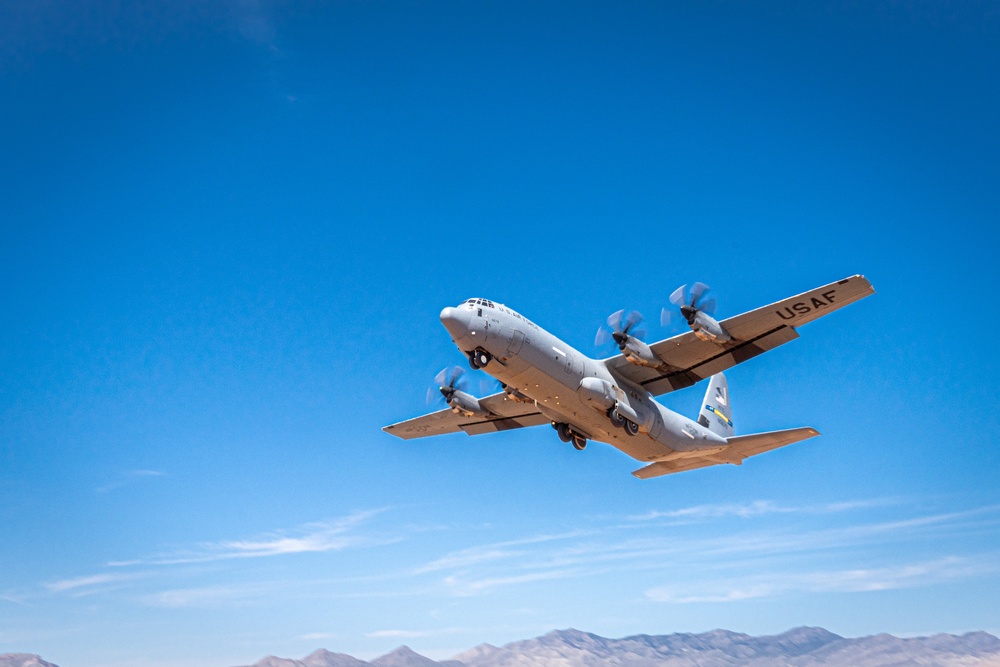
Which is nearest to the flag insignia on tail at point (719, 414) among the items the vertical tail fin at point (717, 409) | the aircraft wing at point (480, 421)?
the vertical tail fin at point (717, 409)

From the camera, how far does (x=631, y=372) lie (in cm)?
3503

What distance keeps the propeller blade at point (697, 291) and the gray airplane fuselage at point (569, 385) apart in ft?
15.3

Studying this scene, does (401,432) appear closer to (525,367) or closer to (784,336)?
(525,367)

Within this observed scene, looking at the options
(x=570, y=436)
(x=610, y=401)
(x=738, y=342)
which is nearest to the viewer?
(x=610, y=401)

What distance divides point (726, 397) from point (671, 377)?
10.2m

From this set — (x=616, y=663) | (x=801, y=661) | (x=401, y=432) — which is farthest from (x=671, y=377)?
(x=616, y=663)

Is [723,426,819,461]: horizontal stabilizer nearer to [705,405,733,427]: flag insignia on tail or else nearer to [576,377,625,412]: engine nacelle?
[705,405,733,427]: flag insignia on tail

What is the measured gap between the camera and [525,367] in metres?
30.9

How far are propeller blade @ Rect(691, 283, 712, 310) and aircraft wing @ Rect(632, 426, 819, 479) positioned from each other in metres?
8.35

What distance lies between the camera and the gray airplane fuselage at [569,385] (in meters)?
29.9

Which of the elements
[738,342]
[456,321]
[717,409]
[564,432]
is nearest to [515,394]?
[564,432]

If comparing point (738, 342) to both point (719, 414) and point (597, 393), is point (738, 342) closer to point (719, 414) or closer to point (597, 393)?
point (597, 393)

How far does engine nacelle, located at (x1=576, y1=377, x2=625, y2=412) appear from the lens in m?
32.3

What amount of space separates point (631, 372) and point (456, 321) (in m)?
9.22
